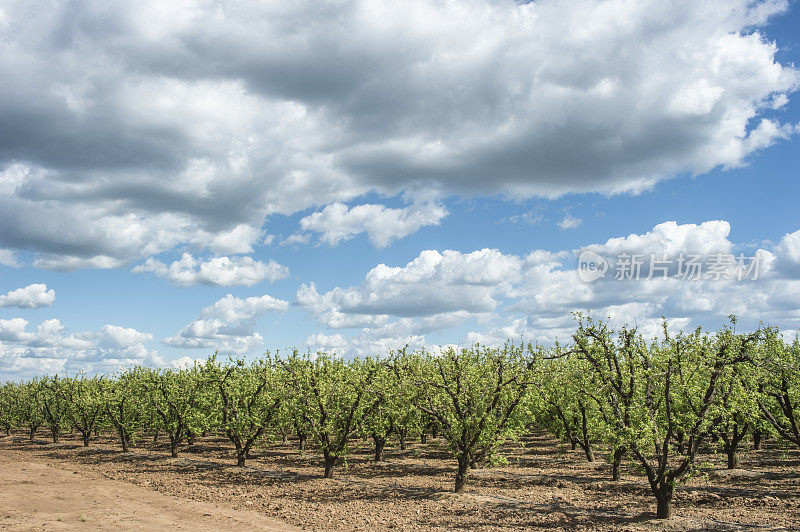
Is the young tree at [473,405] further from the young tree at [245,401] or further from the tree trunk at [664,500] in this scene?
the young tree at [245,401]


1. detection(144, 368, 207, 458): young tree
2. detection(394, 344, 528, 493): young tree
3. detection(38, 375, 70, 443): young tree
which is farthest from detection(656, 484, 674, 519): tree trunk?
detection(38, 375, 70, 443): young tree

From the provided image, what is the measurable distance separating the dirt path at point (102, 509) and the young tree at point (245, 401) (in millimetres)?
6963

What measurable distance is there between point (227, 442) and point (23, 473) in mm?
18635

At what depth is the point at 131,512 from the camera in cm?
2175

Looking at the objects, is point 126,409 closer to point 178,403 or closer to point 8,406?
point 178,403

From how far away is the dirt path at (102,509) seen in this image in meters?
19.5

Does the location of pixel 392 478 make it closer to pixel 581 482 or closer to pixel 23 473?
pixel 581 482

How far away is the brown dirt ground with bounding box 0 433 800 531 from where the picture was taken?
19312mm

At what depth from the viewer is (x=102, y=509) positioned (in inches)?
879

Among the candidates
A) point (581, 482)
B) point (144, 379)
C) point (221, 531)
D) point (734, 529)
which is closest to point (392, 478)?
point (581, 482)

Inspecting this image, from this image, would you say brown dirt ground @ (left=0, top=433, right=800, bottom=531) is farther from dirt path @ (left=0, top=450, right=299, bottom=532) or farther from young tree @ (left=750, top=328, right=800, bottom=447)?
young tree @ (left=750, top=328, right=800, bottom=447)

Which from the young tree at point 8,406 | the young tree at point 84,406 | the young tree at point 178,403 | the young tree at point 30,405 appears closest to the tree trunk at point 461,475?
the young tree at point 178,403

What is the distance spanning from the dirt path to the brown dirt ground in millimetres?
53

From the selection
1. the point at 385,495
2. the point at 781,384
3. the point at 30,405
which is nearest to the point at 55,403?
the point at 30,405
